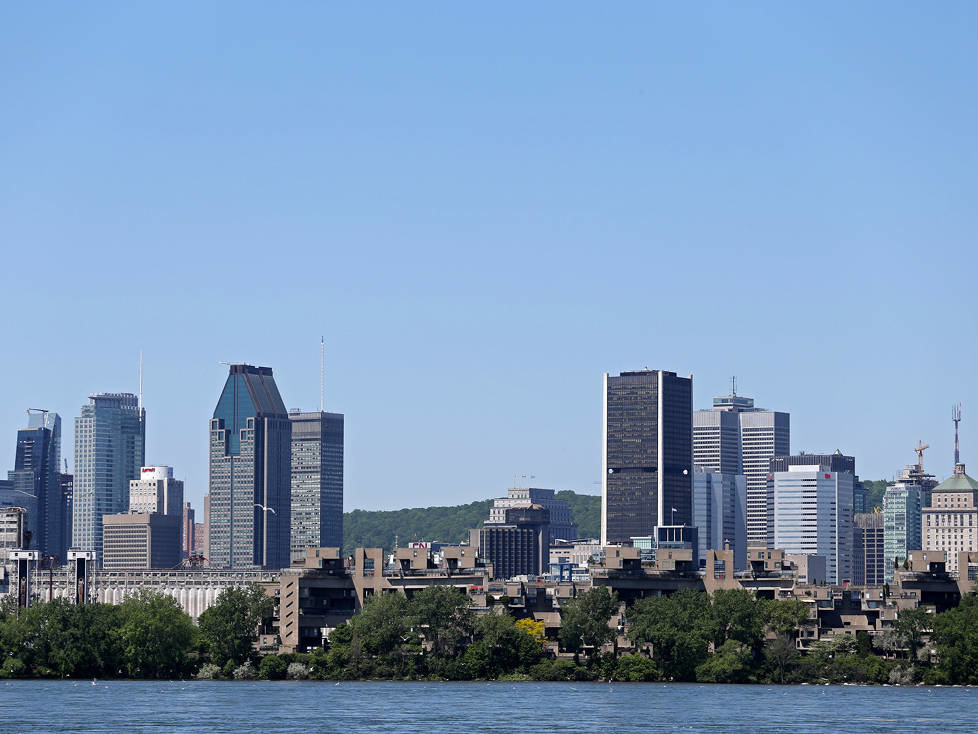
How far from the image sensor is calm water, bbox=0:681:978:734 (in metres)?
132

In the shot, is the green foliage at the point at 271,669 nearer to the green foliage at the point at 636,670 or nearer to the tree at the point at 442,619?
the tree at the point at 442,619

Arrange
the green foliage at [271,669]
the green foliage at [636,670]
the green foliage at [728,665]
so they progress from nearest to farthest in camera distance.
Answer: the green foliage at [728,665], the green foliage at [636,670], the green foliage at [271,669]

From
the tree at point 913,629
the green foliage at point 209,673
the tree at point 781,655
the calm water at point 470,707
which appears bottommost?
the green foliage at point 209,673

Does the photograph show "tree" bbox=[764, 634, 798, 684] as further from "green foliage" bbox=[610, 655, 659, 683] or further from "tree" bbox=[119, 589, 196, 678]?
"tree" bbox=[119, 589, 196, 678]

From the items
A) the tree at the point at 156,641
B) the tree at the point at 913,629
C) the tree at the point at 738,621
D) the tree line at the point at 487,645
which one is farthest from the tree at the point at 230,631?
the tree at the point at 913,629

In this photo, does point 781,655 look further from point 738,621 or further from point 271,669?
point 271,669

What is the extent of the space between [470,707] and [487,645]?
38900 millimetres

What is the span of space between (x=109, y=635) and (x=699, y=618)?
53416mm

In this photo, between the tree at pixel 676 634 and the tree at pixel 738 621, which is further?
the tree at pixel 738 621

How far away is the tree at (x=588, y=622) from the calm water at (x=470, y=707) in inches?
402

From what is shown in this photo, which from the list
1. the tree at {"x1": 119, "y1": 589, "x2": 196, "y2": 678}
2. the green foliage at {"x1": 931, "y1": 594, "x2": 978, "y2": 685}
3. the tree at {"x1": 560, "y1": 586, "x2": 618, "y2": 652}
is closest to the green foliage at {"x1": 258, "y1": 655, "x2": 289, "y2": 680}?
the tree at {"x1": 119, "y1": 589, "x2": 196, "y2": 678}

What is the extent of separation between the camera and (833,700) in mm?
159500

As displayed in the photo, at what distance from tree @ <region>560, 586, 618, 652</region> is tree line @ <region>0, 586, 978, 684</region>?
147 mm

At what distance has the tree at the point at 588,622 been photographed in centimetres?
19362
